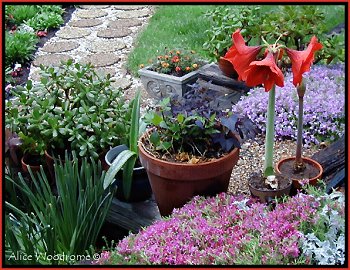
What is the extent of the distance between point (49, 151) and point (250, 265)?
5.39 feet

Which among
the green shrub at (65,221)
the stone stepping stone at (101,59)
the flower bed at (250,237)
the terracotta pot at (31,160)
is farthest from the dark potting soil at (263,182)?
the stone stepping stone at (101,59)

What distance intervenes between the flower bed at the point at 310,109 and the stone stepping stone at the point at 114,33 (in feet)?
4.58

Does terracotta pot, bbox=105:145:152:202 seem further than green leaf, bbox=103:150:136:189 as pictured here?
Yes

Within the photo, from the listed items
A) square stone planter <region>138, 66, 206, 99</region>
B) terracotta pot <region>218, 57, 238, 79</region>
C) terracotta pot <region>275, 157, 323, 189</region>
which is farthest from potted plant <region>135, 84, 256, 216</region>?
terracotta pot <region>218, 57, 238, 79</region>

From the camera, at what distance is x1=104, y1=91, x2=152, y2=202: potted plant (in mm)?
3305

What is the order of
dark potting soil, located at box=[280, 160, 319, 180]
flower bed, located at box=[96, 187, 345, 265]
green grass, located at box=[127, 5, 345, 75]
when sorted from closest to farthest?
1. flower bed, located at box=[96, 187, 345, 265]
2. dark potting soil, located at box=[280, 160, 319, 180]
3. green grass, located at box=[127, 5, 345, 75]

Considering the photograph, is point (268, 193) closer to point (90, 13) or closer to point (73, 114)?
point (73, 114)

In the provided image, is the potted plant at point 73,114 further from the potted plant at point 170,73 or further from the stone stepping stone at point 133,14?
the stone stepping stone at point 133,14

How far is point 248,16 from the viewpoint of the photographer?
484 cm

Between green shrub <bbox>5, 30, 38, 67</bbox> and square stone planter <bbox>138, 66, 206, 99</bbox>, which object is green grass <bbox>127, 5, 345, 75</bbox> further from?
green shrub <bbox>5, 30, 38, 67</bbox>

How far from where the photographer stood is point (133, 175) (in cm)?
337

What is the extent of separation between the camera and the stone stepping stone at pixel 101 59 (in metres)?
5.55

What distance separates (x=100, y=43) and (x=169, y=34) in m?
0.62

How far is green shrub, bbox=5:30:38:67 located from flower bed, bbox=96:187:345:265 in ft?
11.8
